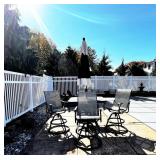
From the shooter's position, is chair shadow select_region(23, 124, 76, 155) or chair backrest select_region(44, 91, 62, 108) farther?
chair backrest select_region(44, 91, 62, 108)

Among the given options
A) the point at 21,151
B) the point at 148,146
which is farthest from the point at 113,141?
the point at 21,151

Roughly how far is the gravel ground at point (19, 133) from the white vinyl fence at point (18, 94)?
229 mm

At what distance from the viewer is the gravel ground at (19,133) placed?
3.32 meters

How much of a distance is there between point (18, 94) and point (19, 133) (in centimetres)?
149

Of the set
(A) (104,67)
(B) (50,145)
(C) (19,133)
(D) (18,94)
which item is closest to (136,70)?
(A) (104,67)

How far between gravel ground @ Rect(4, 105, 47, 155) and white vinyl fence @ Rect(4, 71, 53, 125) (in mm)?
229

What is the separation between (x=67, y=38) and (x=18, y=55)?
11.0 metres

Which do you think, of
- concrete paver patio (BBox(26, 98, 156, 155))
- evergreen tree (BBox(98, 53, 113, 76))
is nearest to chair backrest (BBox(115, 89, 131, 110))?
concrete paver patio (BBox(26, 98, 156, 155))

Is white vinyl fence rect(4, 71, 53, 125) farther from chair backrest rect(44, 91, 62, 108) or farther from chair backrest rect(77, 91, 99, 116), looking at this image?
chair backrest rect(77, 91, 99, 116)

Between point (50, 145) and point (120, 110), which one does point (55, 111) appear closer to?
point (50, 145)

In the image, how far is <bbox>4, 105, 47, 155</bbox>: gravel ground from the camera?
332cm

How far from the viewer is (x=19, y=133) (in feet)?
13.7

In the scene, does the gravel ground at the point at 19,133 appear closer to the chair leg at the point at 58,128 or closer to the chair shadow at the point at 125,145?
the chair leg at the point at 58,128

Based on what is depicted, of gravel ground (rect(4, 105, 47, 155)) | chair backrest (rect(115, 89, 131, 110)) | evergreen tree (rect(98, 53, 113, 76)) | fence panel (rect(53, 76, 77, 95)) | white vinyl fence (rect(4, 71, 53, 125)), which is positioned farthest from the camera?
evergreen tree (rect(98, 53, 113, 76))
